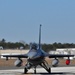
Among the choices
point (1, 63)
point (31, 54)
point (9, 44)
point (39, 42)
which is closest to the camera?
point (31, 54)

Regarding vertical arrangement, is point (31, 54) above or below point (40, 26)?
below

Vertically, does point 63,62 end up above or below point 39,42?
below

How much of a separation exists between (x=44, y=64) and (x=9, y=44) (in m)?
129

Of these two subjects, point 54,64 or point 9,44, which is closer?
point 54,64

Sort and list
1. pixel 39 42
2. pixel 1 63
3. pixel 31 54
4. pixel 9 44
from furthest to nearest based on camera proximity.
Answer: pixel 9 44 → pixel 1 63 → pixel 39 42 → pixel 31 54

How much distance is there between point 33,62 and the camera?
1438 inches

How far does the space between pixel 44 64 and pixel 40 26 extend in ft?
13.7

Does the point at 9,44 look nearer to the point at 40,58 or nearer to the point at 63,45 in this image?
the point at 63,45

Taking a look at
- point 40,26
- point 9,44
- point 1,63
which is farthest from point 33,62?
point 9,44

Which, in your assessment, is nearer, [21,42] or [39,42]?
[39,42]

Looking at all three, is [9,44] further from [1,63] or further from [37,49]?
[37,49]

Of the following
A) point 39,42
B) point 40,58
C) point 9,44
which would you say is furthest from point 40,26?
point 9,44

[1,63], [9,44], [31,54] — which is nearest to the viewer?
[31,54]

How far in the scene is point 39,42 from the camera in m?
39.6
